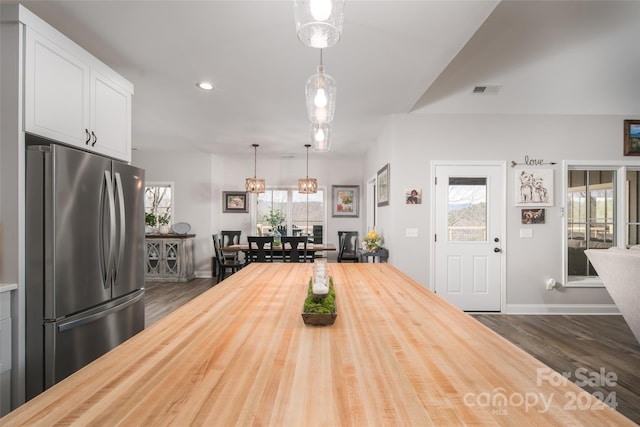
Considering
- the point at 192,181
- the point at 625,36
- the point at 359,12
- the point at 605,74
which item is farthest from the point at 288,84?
the point at 192,181

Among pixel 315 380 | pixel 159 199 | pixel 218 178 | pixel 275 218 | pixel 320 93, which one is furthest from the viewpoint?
pixel 275 218

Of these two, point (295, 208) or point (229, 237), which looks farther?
point (295, 208)

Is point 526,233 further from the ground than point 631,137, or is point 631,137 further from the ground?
point 631,137

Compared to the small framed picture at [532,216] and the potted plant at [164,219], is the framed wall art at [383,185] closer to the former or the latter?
the small framed picture at [532,216]

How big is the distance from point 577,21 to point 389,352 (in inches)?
151

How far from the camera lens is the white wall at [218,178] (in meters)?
6.58

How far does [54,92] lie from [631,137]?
20.0 feet

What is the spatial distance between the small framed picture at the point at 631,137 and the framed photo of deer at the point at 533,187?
1091 mm

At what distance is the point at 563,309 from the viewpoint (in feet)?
13.4

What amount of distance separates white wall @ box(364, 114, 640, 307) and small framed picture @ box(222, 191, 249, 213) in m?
3.80

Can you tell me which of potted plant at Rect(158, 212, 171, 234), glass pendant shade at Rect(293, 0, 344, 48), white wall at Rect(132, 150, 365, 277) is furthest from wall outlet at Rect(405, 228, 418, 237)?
potted plant at Rect(158, 212, 171, 234)

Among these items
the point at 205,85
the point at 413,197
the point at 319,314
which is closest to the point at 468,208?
the point at 413,197

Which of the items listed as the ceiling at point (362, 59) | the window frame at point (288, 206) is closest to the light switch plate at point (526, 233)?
the ceiling at point (362, 59)

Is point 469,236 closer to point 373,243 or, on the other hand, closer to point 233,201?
point 373,243
